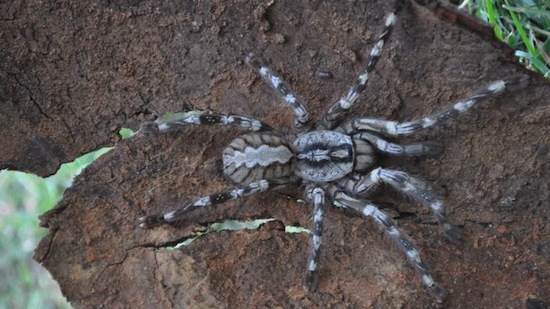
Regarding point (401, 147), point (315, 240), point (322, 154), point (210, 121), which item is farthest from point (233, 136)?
point (401, 147)

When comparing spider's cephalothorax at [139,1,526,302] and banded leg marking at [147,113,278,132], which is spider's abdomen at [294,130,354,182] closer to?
spider's cephalothorax at [139,1,526,302]

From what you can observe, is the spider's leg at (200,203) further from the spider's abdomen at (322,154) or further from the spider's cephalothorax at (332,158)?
the spider's abdomen at (322,154)

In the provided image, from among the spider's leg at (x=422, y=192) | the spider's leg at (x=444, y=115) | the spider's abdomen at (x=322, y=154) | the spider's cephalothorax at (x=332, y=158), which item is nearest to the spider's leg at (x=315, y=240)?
the spider's cephalothorax at (x=332, y=158)

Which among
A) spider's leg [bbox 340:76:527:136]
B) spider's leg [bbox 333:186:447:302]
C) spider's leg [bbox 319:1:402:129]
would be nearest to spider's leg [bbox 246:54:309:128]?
spider's leg [bbox 319:1:402:129]

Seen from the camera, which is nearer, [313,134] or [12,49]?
[12,49]

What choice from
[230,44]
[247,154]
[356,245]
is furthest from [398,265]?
[230,44]

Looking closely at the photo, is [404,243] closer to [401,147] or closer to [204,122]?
[401,147]

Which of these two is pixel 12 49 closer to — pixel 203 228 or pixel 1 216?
pixel 203 228
